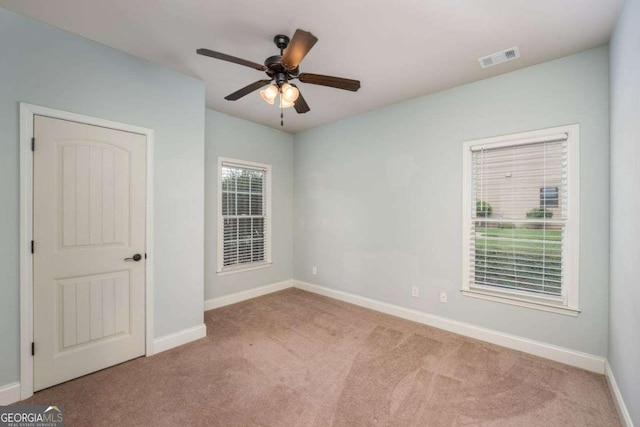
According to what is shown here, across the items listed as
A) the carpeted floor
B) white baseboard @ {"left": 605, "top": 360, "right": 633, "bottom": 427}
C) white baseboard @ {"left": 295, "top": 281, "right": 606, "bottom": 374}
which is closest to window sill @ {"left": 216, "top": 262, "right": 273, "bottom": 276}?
the carpeted floor

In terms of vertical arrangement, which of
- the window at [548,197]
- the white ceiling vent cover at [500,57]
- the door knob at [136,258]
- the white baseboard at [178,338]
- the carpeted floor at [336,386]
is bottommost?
the carpeted floor at [336,386]

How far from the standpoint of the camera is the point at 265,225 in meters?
4.73

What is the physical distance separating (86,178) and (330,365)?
272cm

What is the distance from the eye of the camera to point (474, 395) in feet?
6.92

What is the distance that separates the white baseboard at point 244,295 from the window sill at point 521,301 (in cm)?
295

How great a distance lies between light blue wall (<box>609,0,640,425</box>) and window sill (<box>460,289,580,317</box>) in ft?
1.03

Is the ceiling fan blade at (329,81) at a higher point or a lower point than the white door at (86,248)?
higher

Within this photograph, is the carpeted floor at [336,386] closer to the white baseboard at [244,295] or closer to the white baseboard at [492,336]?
the white baseboard at [492,336]

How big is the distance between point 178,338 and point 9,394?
46.5 inches

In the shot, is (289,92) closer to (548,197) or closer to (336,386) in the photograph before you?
(336,386)

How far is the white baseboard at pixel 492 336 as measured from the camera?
2.44m

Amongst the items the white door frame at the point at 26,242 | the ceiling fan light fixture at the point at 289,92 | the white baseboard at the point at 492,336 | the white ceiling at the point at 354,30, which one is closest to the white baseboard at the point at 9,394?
the white door frame at the point at 26,242

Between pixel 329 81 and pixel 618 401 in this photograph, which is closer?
pixel 618 401

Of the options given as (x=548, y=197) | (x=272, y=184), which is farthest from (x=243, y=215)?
(x=548, y=197)
